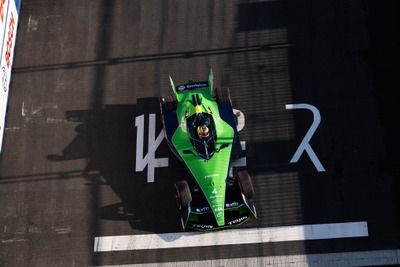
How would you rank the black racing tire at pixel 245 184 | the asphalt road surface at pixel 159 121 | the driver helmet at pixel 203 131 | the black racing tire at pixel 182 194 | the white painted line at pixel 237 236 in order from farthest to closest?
the asphalt road surface at pixel 159 121 → the white painted line at pixel 237 236 → the driver helmet at pixel 203 131 → the black racing tire at pixel 245 184 → the black racing tire at pixel 182 194

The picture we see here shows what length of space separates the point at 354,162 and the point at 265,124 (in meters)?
2.78

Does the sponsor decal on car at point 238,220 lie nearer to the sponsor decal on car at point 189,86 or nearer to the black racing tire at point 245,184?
the black racing tire at point 245,184

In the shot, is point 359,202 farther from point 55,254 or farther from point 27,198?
point 27,198

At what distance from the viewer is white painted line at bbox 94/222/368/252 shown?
13125mm

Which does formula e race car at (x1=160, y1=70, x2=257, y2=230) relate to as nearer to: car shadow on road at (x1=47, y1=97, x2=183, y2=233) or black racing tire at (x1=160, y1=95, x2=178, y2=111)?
black racing tire at (x1=160, y1=95, x2=178, y2=111)

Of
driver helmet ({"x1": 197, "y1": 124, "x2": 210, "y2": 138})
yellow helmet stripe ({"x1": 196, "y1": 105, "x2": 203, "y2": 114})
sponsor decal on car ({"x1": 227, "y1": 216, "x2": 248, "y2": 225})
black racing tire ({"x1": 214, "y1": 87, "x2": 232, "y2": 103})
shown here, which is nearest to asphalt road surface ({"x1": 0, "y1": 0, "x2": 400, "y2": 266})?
sponsor decal on car ({"x1": 227, "y1": 216, "x2": 248, "y2": 225})

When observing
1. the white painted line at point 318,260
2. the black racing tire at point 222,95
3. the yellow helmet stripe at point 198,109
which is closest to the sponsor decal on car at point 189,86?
the black racing tire at point 222,95

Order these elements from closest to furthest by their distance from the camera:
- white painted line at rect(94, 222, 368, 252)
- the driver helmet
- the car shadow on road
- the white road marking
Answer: the driver helmet < white painted line at rect(94, 222, 368, 252) < the car shadow on road < the white road marking

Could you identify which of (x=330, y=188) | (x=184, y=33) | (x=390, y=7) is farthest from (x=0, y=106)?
(x=390, y=7)

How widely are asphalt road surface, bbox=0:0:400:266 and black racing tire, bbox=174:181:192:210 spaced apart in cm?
79

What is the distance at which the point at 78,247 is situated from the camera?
13.6 meters

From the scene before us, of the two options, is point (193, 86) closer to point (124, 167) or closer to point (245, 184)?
point (124, 167)

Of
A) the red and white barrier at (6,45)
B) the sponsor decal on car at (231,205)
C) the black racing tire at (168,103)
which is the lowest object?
the sponsor decal on car at (231,205)

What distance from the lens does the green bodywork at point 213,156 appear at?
1267 cm
